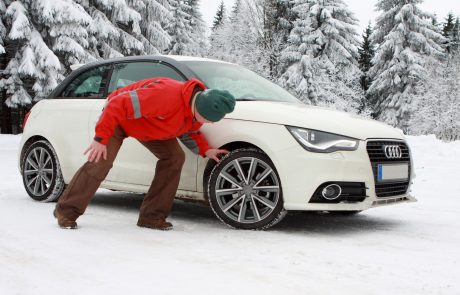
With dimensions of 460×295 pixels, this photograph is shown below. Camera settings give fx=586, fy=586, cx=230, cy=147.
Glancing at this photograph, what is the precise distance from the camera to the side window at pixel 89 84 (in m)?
6.08

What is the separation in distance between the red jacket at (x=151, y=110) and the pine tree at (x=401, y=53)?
34342 millimetres

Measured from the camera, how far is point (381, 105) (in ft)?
129

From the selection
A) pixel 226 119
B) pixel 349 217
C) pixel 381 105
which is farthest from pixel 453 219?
pixel 381 105

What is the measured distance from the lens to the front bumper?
461 centimetres

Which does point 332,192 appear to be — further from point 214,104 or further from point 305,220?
point 214,104

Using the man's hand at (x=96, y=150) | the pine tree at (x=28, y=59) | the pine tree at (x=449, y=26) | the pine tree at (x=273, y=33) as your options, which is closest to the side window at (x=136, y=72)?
the man's hand at (x=96, y=150)

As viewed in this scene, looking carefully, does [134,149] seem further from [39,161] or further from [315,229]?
[315,229]

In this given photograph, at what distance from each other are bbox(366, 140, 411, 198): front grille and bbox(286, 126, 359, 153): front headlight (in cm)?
20

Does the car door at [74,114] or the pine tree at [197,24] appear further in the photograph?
the pine tree at [197,24]

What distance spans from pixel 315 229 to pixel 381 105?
117 feet

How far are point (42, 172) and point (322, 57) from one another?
30.2 m

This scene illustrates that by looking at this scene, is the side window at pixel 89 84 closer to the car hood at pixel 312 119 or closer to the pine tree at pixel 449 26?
the car hood at pixel 312 119

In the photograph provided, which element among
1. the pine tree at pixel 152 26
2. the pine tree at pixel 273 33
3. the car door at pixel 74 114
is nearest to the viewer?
the car door at pixel 74 114

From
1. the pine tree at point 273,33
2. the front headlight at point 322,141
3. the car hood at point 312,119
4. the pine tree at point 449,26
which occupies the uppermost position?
the pine tree at point 449,26
